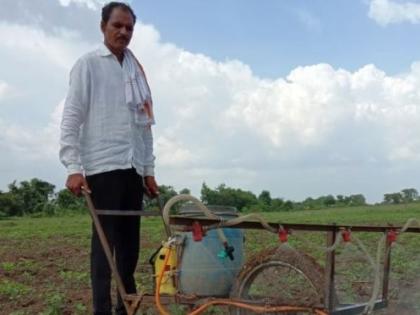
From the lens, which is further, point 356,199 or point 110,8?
point 356,199

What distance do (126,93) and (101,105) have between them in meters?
0.17

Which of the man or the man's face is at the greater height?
the man's face

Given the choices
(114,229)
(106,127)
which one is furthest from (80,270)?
(106,127)

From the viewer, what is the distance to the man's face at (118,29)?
400 cm

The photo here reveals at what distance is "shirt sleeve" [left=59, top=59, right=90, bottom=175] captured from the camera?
3.85 m

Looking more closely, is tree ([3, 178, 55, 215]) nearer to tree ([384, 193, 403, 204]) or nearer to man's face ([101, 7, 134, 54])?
tree ([384, 193, 403, 204])

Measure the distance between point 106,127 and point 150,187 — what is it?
23.7 inches

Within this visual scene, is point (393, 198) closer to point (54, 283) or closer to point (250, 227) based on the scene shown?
point (54, 283)

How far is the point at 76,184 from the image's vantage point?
12.4 ft

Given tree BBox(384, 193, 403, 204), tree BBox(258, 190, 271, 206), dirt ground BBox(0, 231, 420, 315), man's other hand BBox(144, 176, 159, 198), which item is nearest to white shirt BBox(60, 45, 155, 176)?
man's other hand BBox(144, 176, 159, 198)

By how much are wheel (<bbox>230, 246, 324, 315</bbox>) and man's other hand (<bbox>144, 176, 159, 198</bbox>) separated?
42.6 inches

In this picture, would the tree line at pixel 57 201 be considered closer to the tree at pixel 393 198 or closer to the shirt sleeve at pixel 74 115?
the tree at pixel 393 198

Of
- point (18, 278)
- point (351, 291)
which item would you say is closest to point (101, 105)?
point (351, 291)

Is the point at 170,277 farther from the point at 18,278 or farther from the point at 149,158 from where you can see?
the point at 18,278
